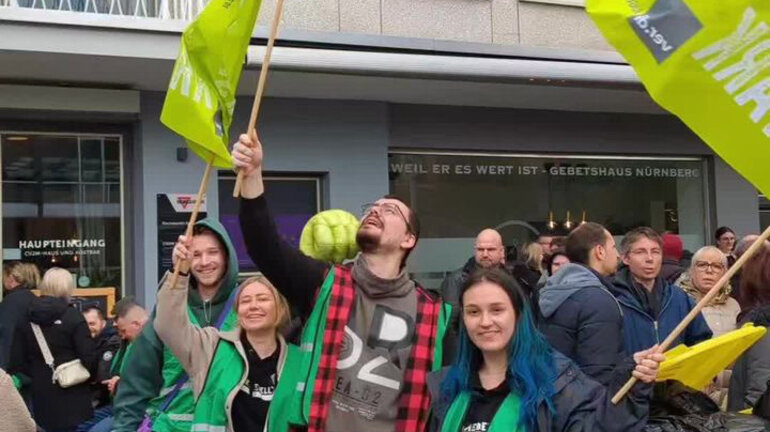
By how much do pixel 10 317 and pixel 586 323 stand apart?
195 inches

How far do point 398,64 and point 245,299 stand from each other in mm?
5707

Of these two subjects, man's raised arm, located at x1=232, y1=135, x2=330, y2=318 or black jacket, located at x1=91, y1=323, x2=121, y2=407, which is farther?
black jacket, located at x1=91, y1=323, x2=121, y2=407

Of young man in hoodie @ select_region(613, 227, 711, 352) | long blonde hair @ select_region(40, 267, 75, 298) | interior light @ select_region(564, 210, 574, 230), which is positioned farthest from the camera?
interior light @ select_region(564, 210, 574, 230)

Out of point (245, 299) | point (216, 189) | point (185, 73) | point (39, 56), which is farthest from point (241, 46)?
point (216, 189)

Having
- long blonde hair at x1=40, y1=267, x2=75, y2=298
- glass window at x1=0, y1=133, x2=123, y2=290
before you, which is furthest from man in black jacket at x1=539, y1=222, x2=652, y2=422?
glass window at x1=0, y1=133, x2=123, y2=290

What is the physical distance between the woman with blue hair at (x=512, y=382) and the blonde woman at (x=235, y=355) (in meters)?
1.01

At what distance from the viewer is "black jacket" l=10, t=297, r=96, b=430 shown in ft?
24.2

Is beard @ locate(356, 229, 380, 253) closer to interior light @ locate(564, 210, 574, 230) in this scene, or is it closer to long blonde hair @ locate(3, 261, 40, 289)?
long blonde hair @ locate(3, 261, 40, 289)

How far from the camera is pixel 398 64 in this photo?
9.54 metres

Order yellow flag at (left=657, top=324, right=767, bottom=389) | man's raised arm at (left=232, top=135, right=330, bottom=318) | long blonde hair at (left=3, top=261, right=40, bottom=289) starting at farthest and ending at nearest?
long blonde hair at (left=3, top=261, right=40, bottom=289), man's raised arm at (left=232, top=135, right=330, bottom=318), yellow flag at (left=657, top=324, right=767, bottom=389)

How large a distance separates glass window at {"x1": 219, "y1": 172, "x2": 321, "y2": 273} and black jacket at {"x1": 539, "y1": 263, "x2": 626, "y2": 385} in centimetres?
601

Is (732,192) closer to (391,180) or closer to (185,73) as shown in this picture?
(391,180)

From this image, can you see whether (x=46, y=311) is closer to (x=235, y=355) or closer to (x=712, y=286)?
(x=235, y=355)

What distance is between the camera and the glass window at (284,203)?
414 inches
